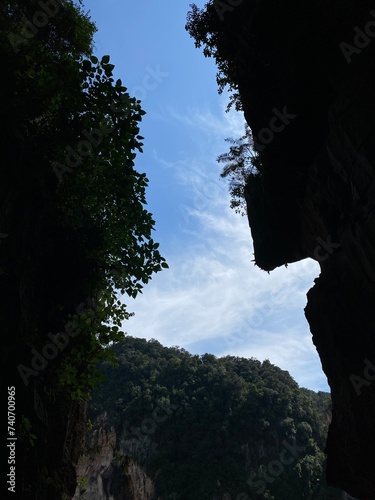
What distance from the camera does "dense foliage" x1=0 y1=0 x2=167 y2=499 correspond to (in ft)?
23.6

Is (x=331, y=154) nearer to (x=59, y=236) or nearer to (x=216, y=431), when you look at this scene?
(x=59, y=236)

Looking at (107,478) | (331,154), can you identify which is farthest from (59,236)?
(107,478)

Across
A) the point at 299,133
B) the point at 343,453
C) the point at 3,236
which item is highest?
the point at 299,133

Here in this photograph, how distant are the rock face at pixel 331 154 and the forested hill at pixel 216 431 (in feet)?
145

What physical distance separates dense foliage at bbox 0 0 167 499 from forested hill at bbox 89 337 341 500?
44.2 meters

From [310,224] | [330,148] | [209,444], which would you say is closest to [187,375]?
[209,444]

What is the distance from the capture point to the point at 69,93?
8492 mm

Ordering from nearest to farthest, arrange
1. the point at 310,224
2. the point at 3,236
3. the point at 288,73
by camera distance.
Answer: the point at 3,236 → the point at 288,73 → the point at 310,224

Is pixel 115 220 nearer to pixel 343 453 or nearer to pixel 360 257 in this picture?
pixel 360 257

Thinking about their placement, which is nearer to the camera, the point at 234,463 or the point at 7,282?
the point at 7,282

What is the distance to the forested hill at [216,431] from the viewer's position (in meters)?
51.8

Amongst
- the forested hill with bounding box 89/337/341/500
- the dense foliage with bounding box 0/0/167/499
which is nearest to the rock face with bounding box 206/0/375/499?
the dense foliage with bounding box 0/0/167/499

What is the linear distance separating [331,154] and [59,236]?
728 cm

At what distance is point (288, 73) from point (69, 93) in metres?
5.96
